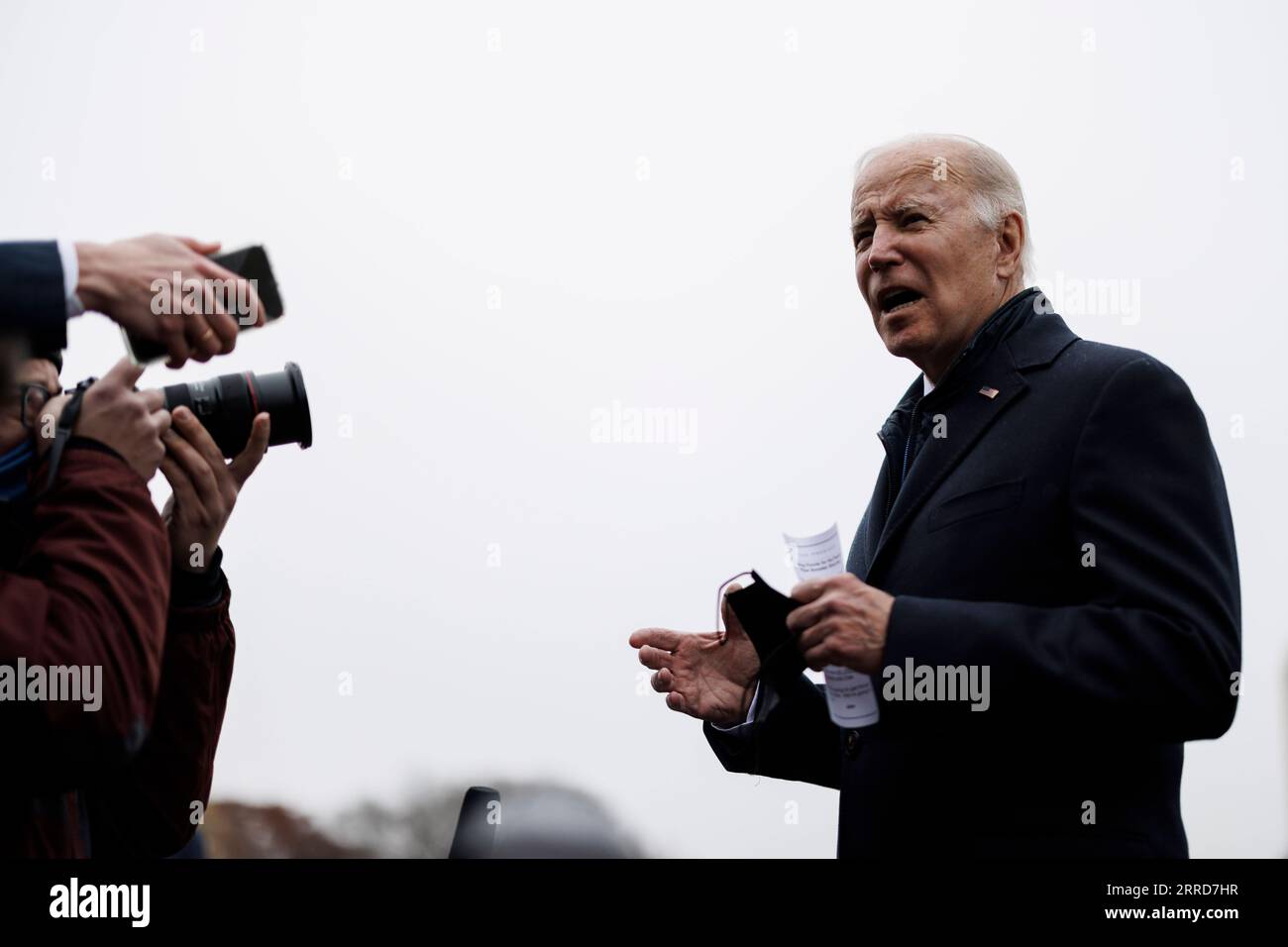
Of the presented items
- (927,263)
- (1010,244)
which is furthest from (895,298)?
(1010,244)

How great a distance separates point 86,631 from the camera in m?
2.02

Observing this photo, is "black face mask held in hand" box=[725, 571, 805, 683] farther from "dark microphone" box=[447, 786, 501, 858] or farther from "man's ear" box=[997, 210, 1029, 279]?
"man's ear" box=[997, 210, 1029, 279]

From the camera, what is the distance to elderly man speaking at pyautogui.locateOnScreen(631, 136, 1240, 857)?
91.0 inches

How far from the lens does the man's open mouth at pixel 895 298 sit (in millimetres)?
3033

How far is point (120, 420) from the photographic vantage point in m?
2.30

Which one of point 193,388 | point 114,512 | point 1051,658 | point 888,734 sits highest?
point 193,388

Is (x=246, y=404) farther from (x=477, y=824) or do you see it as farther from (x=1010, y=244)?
(x=1010, y=244)

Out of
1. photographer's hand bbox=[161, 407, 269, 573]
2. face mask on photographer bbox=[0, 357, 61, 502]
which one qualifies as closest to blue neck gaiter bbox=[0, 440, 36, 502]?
face mask on photographer bbox=[0, 357, 61, 502]

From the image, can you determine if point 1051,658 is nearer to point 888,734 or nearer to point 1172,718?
point 1172,718

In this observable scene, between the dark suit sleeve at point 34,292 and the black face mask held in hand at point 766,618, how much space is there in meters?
1.33
